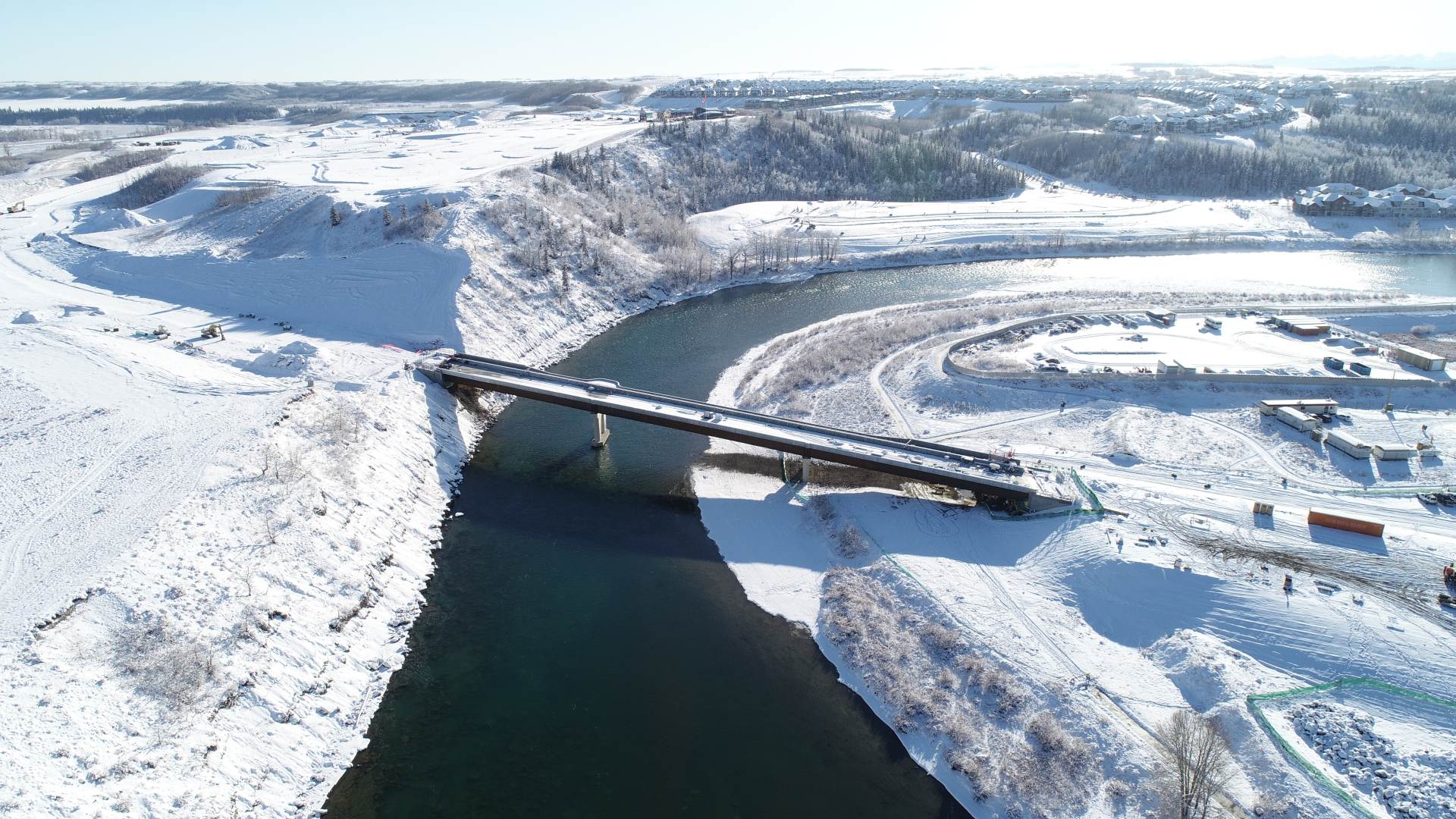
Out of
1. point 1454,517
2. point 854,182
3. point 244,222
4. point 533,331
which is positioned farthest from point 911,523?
point 854,182

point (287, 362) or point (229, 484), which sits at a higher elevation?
point (287, 362)

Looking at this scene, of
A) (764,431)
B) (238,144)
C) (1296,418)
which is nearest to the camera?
(764,431)

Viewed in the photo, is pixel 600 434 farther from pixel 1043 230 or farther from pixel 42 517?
pixel 1043 230

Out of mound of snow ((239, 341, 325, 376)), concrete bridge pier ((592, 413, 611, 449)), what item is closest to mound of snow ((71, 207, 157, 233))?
mound of snow ((239, 341, 325, 376))

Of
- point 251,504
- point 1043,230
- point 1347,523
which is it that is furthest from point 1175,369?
point 1043,230

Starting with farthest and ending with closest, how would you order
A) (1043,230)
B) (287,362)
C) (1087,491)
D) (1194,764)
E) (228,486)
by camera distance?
(1043,230) < (287,362) < (1087,491) < (228,486) < (1194,764)

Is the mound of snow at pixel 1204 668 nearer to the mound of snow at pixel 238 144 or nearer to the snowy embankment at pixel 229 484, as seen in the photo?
the snowy embankment at pixel 229 484

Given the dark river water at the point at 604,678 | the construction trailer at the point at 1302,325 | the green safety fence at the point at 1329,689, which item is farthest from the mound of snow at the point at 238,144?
the green safety fence at the point at 1329,689

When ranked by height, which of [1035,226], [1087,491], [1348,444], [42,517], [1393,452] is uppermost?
[1035,226]

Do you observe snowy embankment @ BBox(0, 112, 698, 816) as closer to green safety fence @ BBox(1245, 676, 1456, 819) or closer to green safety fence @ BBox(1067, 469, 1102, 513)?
green safety fence @ BBox(1245, 676, 1456, 819)
